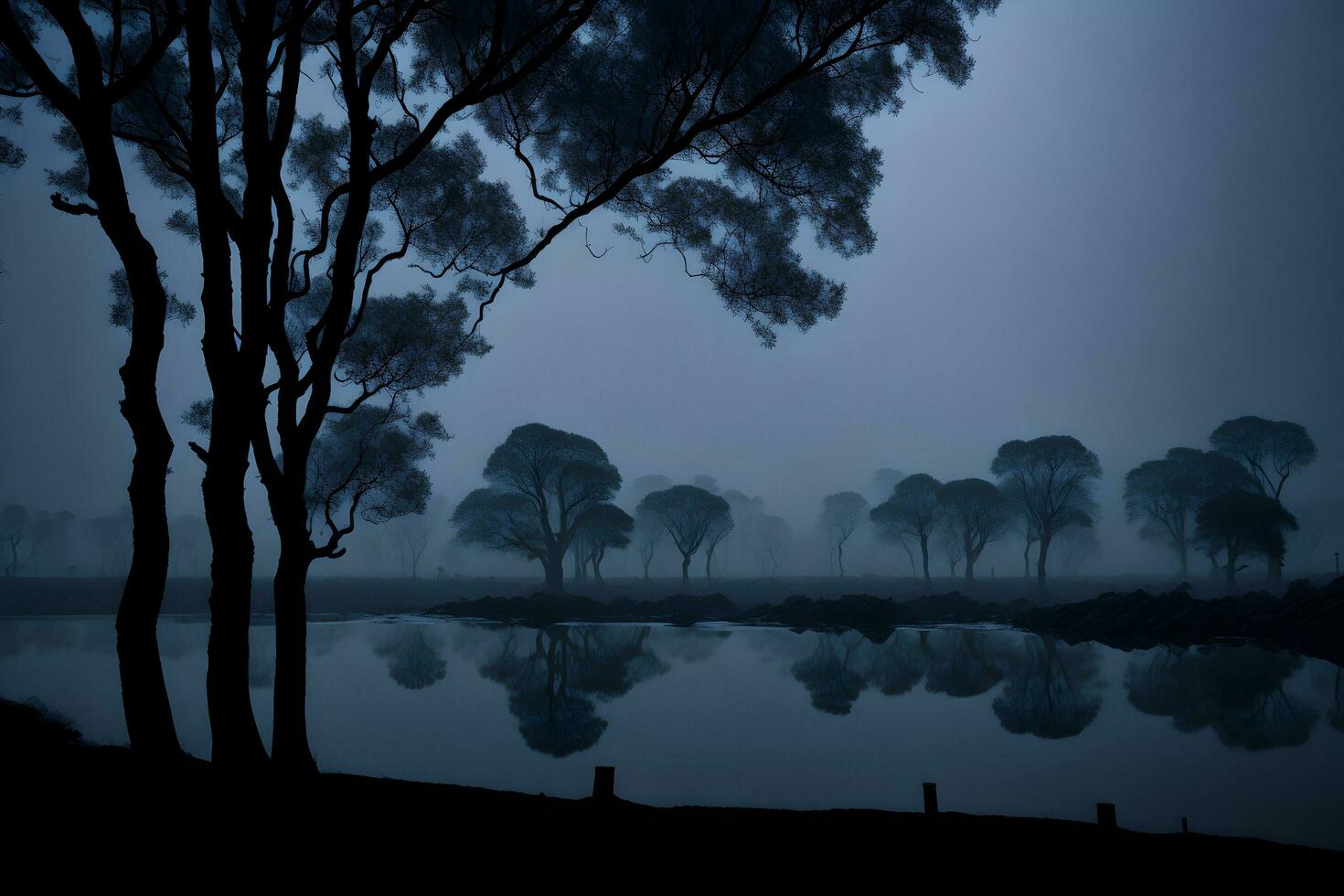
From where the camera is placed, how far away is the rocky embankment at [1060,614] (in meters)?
33.9

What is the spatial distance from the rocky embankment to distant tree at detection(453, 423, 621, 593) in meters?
5.78

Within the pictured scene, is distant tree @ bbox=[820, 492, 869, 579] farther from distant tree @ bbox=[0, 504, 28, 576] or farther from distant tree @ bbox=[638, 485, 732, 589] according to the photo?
distant tree @ bbox=[0, 504, 28, 576]

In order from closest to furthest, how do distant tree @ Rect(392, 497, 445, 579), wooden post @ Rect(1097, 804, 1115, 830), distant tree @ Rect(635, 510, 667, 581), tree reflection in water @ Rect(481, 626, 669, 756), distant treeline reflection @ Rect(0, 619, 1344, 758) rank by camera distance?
1. wooden post @ Rect(1097, 804, 1115, 830)
2. tree reflection in water @ Rect(481, 626, 669, 756)
3. distant treeline reflection @ Rect(0, 619, 1344, 758)
4. distant tree @ Rect(635, 510, 667, 581)
5. distant tree @ Rect(392, 497, 445, 579)

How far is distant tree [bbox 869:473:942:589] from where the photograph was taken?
74.2m

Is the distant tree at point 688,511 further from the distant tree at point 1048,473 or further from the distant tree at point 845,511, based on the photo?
the distant tree at point 845,511

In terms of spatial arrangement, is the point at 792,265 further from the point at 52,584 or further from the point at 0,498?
the point at 0,498

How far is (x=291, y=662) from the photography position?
9.43 m

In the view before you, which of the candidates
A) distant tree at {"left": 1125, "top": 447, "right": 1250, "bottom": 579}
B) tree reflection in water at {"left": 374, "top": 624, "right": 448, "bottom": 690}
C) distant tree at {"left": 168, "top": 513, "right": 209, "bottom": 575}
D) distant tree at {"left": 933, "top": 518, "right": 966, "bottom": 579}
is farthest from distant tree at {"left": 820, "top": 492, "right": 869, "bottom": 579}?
distant tree at {"left": 168, "top": 513, "right": 209, "bottom": 575}

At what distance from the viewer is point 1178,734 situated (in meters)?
16.6

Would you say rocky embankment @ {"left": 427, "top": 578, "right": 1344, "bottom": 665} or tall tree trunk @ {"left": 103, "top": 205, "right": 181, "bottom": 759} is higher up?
tall tree trunk @ {"left": 103, "top": 205, "right": 181, "bottom": 759}

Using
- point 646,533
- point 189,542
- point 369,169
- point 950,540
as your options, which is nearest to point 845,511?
point 950,540

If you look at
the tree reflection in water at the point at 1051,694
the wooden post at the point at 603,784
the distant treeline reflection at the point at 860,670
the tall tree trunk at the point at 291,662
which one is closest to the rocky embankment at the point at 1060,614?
the distant treeline reflection at the point at 860,670

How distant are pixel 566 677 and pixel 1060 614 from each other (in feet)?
101

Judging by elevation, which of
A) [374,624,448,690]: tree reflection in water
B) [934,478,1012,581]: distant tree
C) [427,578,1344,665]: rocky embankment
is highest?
[934,478,1012,581]: distant tree
